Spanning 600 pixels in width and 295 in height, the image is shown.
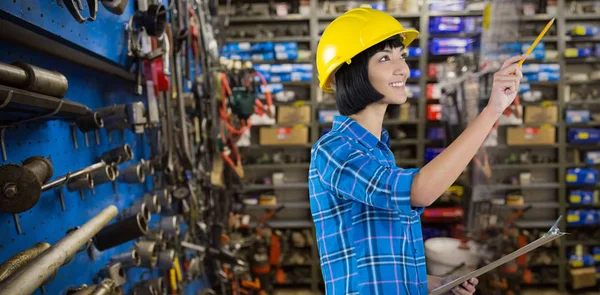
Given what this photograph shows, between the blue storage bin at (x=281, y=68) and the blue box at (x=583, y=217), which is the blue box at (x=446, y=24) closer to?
the blue storage bin at (x=281, y=68)

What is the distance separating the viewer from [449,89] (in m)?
4.57

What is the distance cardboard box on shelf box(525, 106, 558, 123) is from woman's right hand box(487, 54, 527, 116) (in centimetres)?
441

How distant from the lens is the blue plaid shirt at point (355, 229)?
1079mm

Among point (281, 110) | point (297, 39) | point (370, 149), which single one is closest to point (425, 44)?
point (297, 39)

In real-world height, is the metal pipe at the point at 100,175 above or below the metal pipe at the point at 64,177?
below

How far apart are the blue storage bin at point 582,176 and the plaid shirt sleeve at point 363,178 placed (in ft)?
15.7

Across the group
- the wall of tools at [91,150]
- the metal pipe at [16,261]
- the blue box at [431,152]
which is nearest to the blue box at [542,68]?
the blue box at [431,152]

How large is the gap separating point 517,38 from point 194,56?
7.92 ft

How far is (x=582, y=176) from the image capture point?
192 inches

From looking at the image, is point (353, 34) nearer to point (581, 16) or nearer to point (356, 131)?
point (356, 131)

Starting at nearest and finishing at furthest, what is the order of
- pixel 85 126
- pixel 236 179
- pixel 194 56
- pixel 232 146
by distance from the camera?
pixel 85 126 < pixel 194 56 < pixel 232 146 < pixel 236 179

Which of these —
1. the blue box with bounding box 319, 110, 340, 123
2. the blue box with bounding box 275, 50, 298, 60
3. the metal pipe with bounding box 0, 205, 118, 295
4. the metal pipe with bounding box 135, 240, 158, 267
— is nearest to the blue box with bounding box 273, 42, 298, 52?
the blue box with bounding box 275, 50, 298, 60

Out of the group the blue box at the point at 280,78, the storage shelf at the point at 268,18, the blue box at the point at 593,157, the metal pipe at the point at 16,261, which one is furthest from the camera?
the blue box at the point at 280,78

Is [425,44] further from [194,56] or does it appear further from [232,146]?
[194,56]
